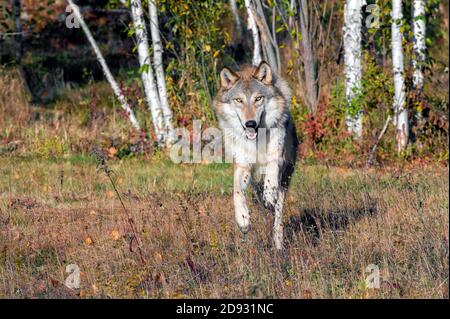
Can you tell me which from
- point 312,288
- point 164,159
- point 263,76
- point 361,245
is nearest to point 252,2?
point 164,159

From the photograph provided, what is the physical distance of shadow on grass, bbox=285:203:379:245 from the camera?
302 inches

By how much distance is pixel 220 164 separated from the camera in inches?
487

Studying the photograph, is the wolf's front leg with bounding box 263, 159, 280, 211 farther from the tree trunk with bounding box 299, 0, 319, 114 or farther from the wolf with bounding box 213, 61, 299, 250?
the tree trunk with bounding box 299, 0, 319, 114

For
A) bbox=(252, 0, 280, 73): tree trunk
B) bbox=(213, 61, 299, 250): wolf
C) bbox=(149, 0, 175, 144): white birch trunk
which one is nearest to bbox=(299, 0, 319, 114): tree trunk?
bbox=(252, 0, 280, 73): tree trunk

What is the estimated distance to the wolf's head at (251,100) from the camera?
7.90 m

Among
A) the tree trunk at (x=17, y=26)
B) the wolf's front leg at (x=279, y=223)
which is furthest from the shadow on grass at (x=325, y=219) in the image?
the tree trunk at (x=17, y=26)

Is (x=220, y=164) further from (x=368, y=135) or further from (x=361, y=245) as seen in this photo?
(x=361, y=245)

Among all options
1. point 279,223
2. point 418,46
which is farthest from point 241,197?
point 418,46

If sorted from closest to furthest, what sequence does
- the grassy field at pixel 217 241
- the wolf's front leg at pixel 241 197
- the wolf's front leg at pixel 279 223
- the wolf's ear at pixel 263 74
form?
the grassy field at pixel 217 241
the wolf's front leg at pixel 279 223
the wolf's front leg at pixel 241 197
the wolf's ear at pixel 263 74

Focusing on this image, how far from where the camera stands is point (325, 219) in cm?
810

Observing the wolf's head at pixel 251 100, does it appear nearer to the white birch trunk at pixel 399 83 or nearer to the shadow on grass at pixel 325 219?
the shadow on grass at pixel 325 219

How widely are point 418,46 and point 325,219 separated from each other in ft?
18.6

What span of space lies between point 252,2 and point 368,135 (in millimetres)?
2890

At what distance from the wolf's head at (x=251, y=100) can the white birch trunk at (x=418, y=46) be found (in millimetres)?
4910
